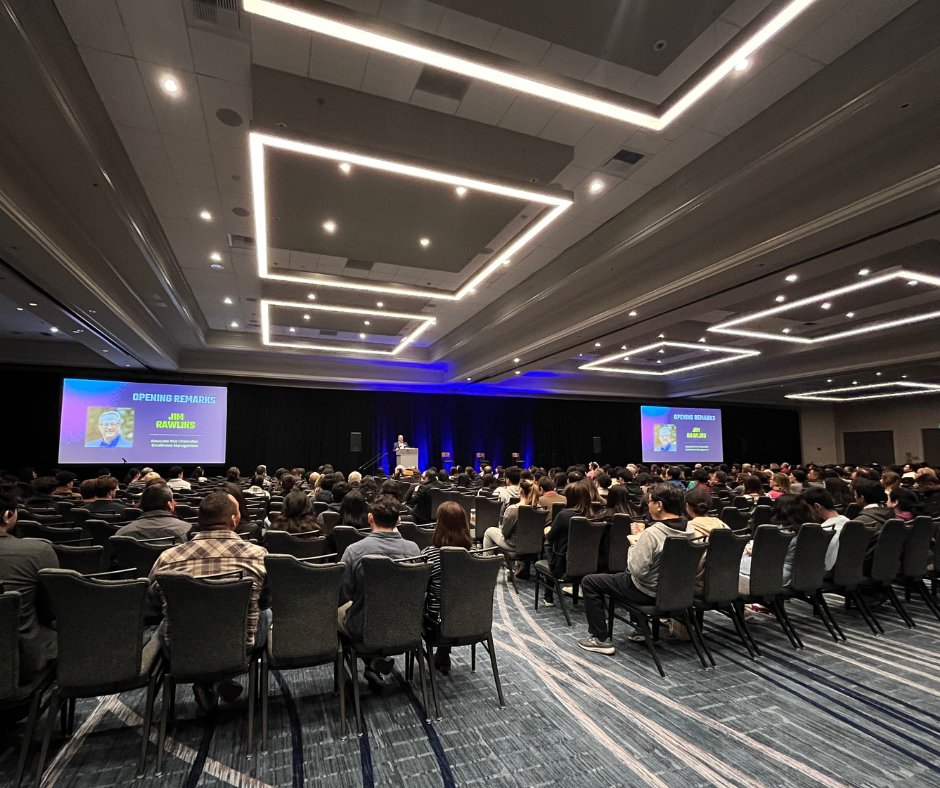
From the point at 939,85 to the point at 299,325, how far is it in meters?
11.6

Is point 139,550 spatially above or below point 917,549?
above

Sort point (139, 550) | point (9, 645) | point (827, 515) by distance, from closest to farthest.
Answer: point (9, 645) → point (139, 550) → point (827, 515)

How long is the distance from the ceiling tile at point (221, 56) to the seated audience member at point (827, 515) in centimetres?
618

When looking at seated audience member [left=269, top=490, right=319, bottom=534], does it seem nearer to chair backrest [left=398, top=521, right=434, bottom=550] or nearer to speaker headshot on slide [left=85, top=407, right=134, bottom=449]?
chair backrest [left=398, top=521, right=434, bottom=550]

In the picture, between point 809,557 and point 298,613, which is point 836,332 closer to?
point 809,557

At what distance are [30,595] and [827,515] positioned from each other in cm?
597

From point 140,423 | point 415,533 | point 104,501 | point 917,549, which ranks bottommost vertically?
point 917,549

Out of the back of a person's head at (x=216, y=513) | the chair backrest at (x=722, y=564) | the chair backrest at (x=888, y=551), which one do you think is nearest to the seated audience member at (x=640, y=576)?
the chair backrest at (x=722, y=564)

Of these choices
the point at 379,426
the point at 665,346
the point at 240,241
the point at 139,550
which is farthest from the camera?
the point at 379,426

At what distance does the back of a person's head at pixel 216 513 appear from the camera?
2814 mm

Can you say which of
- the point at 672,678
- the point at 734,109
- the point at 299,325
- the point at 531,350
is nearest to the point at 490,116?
the point at 734,109

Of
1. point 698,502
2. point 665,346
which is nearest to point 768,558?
point 698,502

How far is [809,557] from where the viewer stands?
14.0 ft

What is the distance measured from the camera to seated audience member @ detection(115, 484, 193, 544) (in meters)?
3.68
